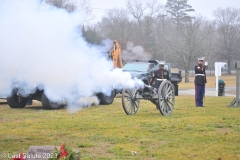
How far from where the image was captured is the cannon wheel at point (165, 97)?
15363 mm

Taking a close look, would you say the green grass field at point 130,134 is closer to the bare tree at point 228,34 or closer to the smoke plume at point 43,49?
the smoke plume at point 43,49

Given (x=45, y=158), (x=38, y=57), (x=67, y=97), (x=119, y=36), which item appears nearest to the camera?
(x=45, y=158)

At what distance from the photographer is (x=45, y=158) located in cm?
691

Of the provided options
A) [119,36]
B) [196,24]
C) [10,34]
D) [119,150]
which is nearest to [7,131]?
[10,34]

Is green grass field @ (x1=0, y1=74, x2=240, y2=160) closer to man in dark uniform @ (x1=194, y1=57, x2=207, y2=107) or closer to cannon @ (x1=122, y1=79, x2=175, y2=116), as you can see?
cannon @ (x1=122, y1=79, x2=175, y2=116)

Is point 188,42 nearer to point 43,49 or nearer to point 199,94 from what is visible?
point 199,94

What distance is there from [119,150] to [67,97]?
4.85 meters

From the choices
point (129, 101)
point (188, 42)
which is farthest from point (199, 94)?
point (188, 42)

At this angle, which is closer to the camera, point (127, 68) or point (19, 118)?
point (19, 118)

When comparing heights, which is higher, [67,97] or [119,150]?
[67,97]

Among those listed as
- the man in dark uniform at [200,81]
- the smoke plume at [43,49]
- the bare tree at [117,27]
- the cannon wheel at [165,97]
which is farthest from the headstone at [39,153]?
the bare tree at [117,27]

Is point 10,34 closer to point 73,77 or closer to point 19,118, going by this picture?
point 73,77

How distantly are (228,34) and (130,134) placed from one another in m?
54.4

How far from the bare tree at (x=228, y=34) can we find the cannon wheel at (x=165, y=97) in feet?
109
